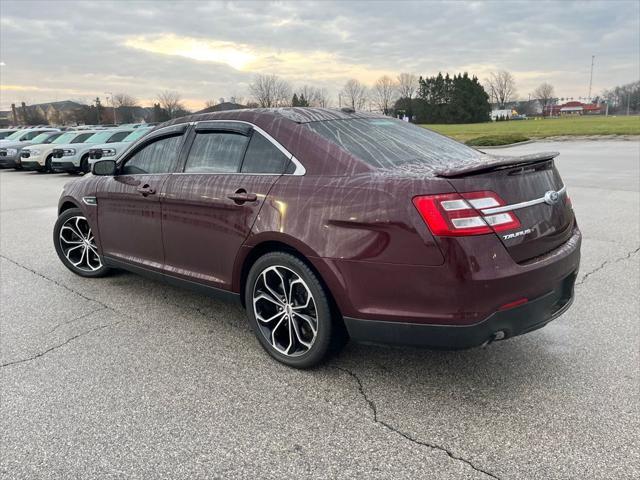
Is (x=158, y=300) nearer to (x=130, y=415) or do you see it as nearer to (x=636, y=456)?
(x=130, y=415)

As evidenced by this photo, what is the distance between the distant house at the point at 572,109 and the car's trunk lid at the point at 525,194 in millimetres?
145637

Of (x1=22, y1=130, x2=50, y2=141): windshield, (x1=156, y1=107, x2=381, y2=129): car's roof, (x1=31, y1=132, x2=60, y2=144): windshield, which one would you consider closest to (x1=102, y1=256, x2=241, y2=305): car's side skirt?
(x1=156, y1=107, x2=381, y2=129): car's roof

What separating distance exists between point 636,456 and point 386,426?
44.8 inches

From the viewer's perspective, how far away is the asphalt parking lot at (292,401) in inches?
92.5

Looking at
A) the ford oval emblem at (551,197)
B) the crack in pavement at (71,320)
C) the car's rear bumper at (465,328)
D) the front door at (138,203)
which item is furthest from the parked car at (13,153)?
the ford oval emblem at (551,197)

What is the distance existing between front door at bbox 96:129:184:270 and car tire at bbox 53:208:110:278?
1.64 ft

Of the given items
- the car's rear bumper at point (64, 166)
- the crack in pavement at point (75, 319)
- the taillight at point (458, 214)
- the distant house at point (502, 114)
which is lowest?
the crack in pavement at point (75, 319)

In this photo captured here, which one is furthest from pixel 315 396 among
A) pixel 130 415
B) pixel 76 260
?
pixel 76 260

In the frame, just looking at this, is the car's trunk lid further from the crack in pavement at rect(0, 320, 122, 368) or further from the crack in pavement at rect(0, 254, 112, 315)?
the crack in pavement at rect(0, 254, 112, 315)

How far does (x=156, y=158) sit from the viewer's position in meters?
4.16

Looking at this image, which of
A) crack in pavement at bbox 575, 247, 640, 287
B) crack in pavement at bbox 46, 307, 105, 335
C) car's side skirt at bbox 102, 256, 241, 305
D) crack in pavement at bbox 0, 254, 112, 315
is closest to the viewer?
car's side skirt at bbox 102, 256, 241, 305

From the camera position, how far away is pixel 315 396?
2.92m

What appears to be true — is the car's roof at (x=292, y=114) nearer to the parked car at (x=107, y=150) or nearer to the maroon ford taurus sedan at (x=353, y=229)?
the maroon ford taurus sedan at (x=353, y=229)

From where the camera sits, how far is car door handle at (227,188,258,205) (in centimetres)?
322
